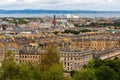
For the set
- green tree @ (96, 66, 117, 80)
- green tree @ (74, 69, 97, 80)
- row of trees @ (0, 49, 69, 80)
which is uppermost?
row of trees @ (0, 49, 69, 80)

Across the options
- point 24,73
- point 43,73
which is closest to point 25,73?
point 24,73

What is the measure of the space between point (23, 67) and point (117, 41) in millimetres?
38672

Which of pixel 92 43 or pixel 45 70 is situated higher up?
pixel 45 70

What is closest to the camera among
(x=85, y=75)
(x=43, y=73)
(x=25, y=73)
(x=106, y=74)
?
(x=25, y=73)

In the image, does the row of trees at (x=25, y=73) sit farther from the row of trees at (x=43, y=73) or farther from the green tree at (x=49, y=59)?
the green tree at (x=49, y=59)

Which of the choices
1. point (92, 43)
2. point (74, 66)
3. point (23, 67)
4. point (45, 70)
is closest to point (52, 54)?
point (45, 70)

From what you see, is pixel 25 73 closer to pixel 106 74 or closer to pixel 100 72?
pixel 100 72

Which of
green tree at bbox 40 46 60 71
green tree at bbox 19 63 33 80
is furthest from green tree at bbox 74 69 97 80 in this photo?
green tree at bbox 19 63 33 80

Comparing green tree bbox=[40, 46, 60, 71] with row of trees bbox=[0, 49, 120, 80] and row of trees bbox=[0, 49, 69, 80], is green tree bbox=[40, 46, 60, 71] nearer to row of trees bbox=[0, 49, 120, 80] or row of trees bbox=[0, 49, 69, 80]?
row of trees bbox=[0, 49, 120, 80]

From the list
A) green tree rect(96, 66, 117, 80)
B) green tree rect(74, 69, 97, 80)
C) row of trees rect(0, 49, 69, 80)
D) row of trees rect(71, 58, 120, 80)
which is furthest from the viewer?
green tree rect(96, 66, 117, 80)

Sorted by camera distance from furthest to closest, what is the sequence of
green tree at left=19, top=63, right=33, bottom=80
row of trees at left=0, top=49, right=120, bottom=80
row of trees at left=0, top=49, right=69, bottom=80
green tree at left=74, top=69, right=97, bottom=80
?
green tree at left=74, top=69, right=97, bottom=80
row of trees at left=0, top=49, right=120, bottom=80
row of trees at left=0, top=49, right=69, bottom=80
green tree at left=19, top=63, right=33, bottom=80

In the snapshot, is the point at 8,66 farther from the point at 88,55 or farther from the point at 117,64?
the point at 88,55

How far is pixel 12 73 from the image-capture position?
84.5ft

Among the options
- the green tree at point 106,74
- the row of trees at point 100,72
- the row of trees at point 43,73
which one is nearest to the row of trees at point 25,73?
the row of trees at point 43,73
